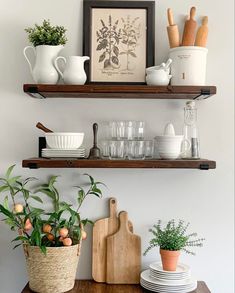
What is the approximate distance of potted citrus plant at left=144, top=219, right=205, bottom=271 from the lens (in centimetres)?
185

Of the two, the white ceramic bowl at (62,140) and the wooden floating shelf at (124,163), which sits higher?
the white ceramic bowl at (62,140)

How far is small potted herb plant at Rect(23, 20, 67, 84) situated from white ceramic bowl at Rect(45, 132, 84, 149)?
23 cm

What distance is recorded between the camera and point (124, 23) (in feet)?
6.54

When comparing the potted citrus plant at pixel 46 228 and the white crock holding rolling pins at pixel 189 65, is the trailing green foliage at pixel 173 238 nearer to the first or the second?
the potted citrus plant at pixel 46 228

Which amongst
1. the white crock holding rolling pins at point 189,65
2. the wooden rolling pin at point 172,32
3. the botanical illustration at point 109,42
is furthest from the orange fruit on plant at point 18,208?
the wooden rolling pin at point 172,32

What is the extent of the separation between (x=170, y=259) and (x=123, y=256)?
0.76ft

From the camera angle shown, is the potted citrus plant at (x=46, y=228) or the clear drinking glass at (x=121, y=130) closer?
the potted citrus plant at (x=46, y=228)

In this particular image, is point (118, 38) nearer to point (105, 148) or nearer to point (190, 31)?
point (190, 31)

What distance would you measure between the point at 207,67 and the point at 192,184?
538mm

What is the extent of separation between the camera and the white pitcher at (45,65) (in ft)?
6.11

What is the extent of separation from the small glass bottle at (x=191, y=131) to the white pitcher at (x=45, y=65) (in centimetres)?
60

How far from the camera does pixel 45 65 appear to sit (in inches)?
73.7

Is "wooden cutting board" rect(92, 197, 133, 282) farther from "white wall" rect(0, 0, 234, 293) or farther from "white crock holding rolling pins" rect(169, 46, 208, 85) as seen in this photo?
"white crock holding rolling pins" rect(169, 46, 208, 85)

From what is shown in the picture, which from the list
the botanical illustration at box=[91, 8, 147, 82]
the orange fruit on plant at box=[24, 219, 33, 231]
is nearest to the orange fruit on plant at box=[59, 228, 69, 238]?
the orange fruit on plant at box=[24, 219, 33, 231]
